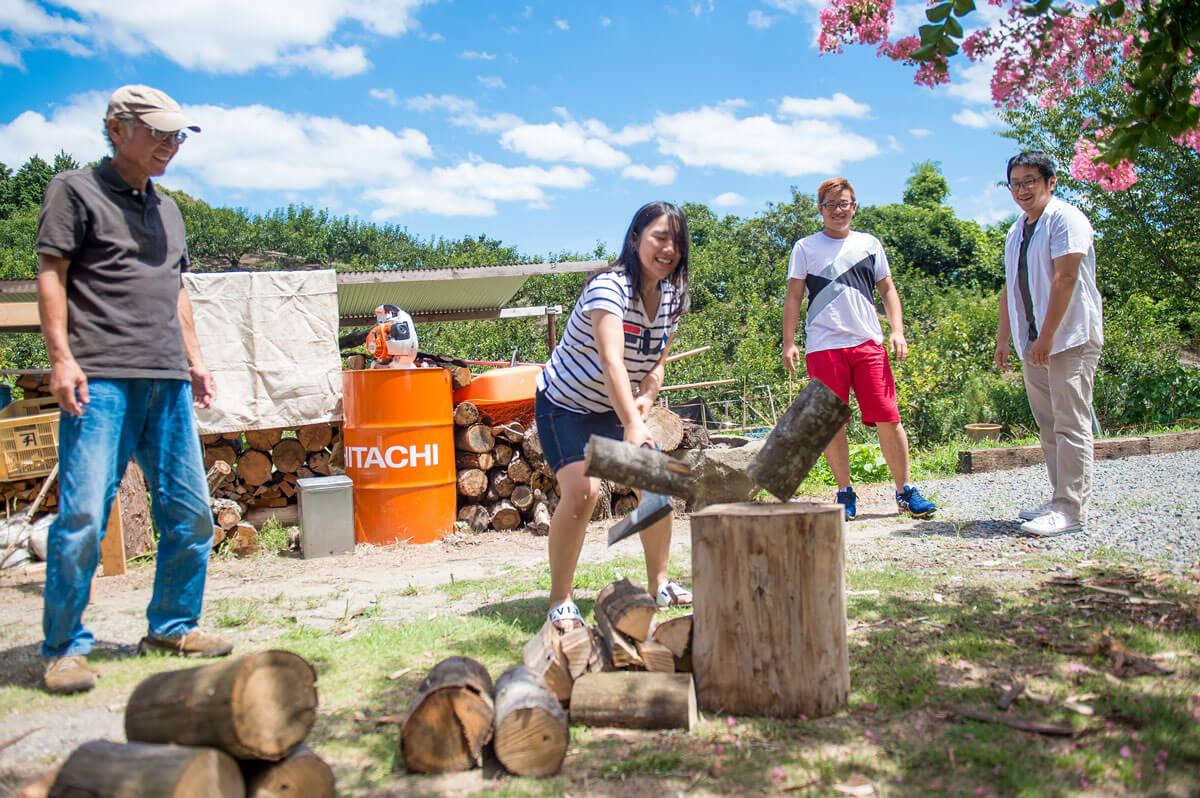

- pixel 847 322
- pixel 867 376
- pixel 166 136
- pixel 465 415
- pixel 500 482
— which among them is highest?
pixel 166 136

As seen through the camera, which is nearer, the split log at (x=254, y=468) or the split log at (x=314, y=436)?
the split log at (x=254, y=468)

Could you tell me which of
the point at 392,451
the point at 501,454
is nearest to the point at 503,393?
the point at 501,454

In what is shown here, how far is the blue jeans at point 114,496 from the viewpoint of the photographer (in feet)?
8.88

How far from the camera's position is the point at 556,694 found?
244 cm

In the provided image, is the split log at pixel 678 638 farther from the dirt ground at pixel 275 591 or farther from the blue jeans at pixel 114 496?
the blue jeans at pixel 114 496

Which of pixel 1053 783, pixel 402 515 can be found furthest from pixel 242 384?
pixel 1053 783

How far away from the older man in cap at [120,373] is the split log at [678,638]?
5.39ft

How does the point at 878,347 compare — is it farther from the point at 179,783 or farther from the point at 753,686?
the point at 179,783

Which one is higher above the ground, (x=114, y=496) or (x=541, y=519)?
(x=114, y=496)

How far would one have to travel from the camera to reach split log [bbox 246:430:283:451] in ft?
20.5

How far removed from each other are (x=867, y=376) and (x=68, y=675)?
13.2 feet

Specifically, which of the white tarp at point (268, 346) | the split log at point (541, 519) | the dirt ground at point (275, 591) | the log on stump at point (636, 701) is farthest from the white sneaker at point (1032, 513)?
the white tarp at point (268, 346)

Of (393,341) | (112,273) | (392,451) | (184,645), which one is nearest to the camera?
(112,273)

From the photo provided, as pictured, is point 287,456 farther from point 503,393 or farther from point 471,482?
point 503,393
